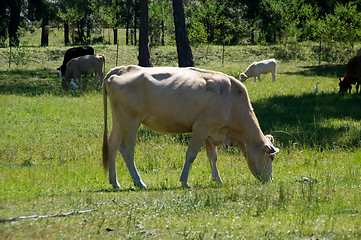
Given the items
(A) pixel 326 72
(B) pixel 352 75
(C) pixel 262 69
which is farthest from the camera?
(A) pixel 326 72

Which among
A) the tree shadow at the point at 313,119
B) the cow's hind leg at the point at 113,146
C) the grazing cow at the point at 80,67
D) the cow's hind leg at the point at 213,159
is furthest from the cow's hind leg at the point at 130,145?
the grazing cow at the point at 80,67

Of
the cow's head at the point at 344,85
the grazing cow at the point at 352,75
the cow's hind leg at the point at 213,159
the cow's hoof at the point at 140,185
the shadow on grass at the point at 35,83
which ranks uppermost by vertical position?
the grazing cow at the point at 352,75

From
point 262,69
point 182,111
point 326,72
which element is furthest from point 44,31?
point 182,111

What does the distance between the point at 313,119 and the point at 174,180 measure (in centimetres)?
868

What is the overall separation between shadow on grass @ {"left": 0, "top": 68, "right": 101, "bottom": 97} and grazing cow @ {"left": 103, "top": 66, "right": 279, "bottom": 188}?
1442 cm

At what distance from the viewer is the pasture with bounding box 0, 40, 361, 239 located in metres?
6.07

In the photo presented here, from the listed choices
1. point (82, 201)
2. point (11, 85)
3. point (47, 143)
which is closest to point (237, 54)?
point (11, 85)

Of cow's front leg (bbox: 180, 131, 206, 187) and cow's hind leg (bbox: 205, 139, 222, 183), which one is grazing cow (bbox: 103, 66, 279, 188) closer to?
cow's front leg (bbox: 180, 131, 206, 187)

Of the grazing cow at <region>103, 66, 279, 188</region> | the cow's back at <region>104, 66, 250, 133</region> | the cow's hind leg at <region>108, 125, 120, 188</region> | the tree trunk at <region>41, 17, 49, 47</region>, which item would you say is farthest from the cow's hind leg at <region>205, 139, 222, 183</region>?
the tree trunk at <region>41, 17, 49, 47</region>

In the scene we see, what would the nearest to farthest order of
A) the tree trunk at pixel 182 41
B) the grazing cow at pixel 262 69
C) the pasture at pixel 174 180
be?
the pasture at pixel 174 180 → the tree trunk at pixel 182 41 → the grazing cow at pixel 262 69

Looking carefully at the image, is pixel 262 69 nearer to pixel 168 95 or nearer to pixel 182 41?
pixel 182 41

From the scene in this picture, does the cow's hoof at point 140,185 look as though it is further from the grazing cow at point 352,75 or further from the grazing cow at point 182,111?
the grazing cow at point 352,75

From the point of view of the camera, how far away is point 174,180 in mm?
9609

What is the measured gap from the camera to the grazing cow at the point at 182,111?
29.7 ft
